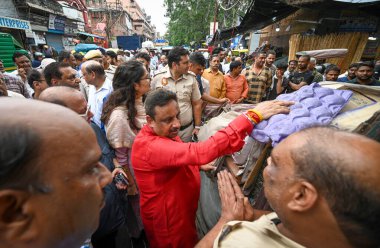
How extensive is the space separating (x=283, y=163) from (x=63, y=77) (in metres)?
3.21

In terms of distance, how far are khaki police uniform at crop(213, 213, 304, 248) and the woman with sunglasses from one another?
141cm

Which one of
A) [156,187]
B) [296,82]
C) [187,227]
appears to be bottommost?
[187,227]

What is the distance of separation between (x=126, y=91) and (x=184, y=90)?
3.83 feet

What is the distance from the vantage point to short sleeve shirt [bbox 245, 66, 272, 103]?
4.92 m

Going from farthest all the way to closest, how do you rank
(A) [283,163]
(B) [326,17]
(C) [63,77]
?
1. (B) [326,17]
2. (C) [63,77]
3. (A) [283,163]

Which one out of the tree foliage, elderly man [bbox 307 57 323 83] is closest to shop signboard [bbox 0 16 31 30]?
elderly man [bbox 307 57 323 83]

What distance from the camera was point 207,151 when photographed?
146 cm

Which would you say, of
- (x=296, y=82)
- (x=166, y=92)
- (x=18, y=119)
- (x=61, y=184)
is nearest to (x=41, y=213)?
(x=61, y=184)

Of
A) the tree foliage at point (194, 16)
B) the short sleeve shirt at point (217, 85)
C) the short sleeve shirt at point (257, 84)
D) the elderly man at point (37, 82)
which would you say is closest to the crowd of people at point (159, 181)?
the elderly man at point (37, 82)

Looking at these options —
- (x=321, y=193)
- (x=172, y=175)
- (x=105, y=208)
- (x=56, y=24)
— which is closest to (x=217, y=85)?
(x=172, y=175)

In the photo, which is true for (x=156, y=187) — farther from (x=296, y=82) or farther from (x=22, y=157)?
(x=296, y=82)

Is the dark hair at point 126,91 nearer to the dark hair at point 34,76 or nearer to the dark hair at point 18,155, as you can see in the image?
the dark hair at point 34,76

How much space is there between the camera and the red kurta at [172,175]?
1.47 m

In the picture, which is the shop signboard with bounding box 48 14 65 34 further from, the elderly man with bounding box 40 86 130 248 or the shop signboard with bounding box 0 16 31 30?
the elderly man with bounding box 40 86 130 248
